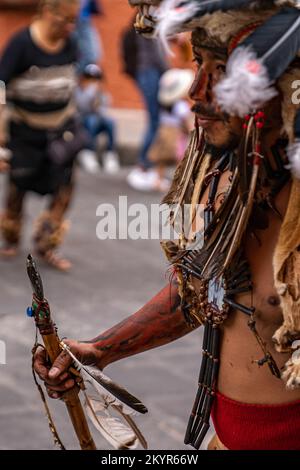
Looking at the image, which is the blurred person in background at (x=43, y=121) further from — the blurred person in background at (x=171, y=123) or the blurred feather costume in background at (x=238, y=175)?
the blurred feather costume in background at (x=238, y=175)

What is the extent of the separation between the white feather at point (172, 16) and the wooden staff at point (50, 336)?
0.64m

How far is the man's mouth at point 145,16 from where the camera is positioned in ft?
7.96

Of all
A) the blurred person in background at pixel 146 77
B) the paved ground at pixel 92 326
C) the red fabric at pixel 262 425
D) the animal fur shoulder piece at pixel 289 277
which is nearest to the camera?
the animal fur shoulder piece at pixel 289 277

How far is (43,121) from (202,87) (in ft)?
16.5

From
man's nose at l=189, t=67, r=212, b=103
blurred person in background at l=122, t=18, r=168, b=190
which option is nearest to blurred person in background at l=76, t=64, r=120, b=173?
blurred person in background at l=122, t=18, r=168, b=190

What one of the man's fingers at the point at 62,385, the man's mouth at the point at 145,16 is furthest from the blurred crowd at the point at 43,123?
the man's mouth at the point at 145,16

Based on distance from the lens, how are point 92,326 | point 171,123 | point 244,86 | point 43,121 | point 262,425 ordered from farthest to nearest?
point 171,123, point 43,121, point 92,326, point 262,425, point 244,86

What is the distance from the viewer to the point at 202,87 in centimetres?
241

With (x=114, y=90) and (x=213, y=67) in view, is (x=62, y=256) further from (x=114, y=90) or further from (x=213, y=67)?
(x=114, y=90)

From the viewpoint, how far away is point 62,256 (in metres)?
8.00

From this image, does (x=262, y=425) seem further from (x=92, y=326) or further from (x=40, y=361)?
(x=92, y=326)

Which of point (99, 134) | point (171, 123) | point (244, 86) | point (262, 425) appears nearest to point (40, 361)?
point (262, 425)

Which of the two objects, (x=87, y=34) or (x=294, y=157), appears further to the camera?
(x=87, y=34)
